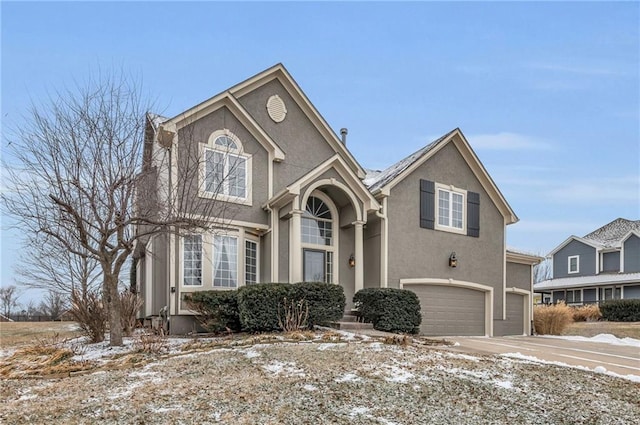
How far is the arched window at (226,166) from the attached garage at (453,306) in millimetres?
5661

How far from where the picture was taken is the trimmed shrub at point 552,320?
18.5 metres

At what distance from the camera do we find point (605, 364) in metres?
8.77

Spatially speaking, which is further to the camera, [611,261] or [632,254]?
[611,261]

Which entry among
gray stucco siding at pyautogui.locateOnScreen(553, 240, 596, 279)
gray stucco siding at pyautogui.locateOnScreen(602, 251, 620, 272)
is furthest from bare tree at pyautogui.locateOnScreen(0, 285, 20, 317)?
gray stucco siding at pyautogui.locateOnScreen(602, 251, 620, 272)

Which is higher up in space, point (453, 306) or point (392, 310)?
point (392, 310)

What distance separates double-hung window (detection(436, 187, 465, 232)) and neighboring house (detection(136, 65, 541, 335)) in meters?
0.04

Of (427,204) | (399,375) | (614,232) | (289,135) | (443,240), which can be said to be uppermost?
(289,135)

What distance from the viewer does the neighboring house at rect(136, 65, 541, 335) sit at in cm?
1264

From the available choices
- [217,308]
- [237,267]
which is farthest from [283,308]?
[237,267]

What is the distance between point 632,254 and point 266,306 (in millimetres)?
29819

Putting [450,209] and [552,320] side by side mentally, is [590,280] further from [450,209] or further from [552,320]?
[450,209]

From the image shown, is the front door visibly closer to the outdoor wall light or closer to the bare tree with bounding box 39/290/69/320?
the outdoor wall light

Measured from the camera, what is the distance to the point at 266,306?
11.0 metres

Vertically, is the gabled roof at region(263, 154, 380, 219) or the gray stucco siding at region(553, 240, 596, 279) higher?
the gabled roof at region(263, 154, 380, 219)
